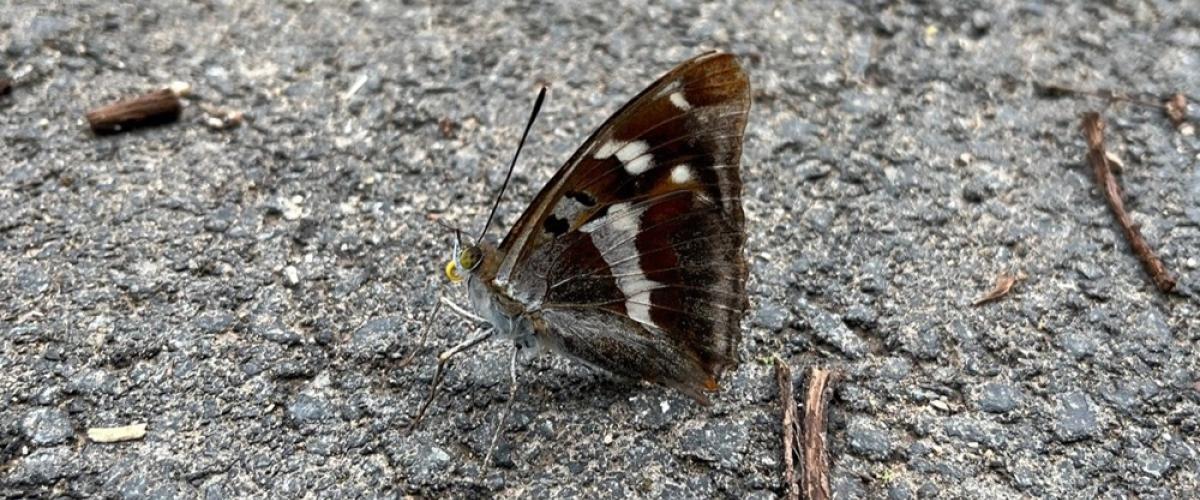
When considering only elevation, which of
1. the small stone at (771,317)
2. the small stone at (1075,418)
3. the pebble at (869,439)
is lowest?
the small stone at (1075,418)

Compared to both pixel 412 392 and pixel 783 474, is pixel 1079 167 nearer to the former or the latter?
pixel 783 474

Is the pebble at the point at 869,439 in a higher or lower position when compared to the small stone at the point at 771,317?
lower

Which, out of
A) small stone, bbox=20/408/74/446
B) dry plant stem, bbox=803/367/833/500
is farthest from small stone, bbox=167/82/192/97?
dry plant stem, bbox=803/367/833/500

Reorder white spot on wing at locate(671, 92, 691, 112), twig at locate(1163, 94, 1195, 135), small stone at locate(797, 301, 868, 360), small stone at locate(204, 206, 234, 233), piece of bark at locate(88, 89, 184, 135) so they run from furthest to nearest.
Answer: twig at locate(1163, 94, 1195, 135) → piece of bark at locate(88, 89, 184, 135) → small stone at locate(204, 206, 234, 233) → small stone at locate(797, 301, 868, 360) → white spot on wing at locate(671, 92, 691, 112)

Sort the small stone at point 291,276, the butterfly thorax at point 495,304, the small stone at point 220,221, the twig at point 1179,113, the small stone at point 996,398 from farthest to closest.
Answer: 1. the twig at point 1179,113
2. the small stone at point 220,221
3. the small stone at point 291,276
4. the small stone at point 996,398
5. the butterfly thorax at point 495,304

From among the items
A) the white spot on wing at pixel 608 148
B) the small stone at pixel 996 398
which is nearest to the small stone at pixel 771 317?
the small stone at pixel 996 398

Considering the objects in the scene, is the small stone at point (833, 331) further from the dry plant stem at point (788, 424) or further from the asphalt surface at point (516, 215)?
the dry plant stem at point (788, 424)

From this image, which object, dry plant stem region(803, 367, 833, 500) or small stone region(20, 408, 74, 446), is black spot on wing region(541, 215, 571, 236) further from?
small stone region(20, 408, 74, 446)

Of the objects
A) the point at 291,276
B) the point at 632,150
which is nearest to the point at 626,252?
the point at 632,150
